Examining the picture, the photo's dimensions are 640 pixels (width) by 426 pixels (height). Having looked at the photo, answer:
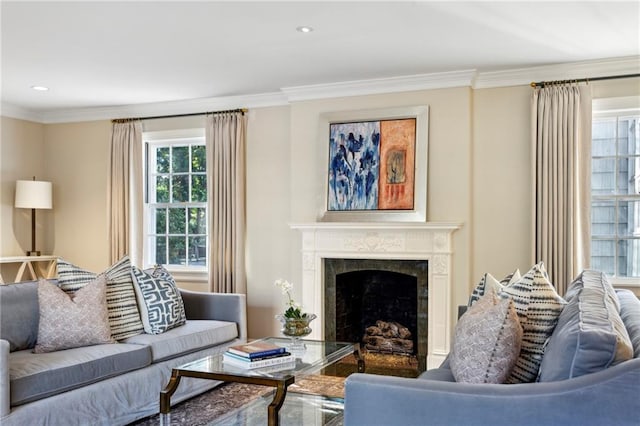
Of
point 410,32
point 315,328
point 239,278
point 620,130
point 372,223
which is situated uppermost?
point 410,32

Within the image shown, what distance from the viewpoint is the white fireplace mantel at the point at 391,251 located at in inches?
194

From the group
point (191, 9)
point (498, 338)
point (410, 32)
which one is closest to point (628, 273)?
point (410, 32)

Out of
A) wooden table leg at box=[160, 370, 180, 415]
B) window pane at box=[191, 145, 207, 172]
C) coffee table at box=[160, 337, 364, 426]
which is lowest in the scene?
wooden table leg at box=[160, 370, 180, 415]

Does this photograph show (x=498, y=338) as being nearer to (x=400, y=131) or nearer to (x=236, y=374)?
(x=236, y=374)

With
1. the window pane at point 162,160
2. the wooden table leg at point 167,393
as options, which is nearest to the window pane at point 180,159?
the window pane at point 162,160

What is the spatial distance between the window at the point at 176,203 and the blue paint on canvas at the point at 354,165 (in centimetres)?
166

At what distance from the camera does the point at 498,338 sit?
2082 millimetres

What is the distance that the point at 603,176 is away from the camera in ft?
16.0

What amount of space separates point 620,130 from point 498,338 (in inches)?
138

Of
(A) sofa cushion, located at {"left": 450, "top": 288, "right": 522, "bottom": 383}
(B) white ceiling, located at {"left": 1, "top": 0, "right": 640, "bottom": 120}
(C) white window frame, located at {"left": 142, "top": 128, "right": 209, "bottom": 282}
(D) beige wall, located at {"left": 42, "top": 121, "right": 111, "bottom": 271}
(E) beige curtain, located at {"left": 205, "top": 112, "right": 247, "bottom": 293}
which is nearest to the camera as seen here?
(A) sofa cushion, located at {"left": 450, "top": 288, "right": 522, "bottom": 383}

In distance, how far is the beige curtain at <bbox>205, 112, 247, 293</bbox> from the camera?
587 cm

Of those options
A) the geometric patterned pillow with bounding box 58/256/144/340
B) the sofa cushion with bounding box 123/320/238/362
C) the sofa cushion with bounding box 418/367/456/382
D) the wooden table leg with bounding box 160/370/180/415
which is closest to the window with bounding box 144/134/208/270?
the sofa cushion with bounding box 123/320/238/362

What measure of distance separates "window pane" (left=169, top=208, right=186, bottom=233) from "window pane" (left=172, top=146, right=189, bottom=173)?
1.47 feet

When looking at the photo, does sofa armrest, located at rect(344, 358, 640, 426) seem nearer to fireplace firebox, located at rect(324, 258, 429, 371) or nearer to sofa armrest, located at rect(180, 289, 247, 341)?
sofa armrest, located at rect(180, 289, 247, 341)
